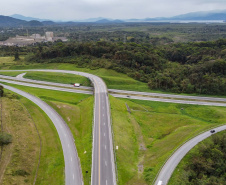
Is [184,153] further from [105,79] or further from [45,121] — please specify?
[105,79]

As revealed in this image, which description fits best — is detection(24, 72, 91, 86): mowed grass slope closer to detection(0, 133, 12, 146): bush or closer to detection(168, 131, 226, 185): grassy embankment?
detection(0, 133, 12, 146): bush

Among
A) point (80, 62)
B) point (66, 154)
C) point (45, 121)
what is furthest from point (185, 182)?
point (80, 62)

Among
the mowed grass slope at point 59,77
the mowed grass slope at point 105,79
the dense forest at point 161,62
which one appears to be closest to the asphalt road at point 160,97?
the mowed grass slope at point 59,77

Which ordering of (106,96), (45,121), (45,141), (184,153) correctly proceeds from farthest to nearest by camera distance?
(106,96)
(45,121)
(45,141)
(184,153)

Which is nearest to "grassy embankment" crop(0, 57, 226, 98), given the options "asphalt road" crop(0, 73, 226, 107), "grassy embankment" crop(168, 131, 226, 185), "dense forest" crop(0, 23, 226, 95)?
"dense forest" crop(0, 23, 226, 95)

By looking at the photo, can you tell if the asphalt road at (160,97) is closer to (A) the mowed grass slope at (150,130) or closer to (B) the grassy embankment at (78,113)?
(A) the mowed grass slope at (150,130)
